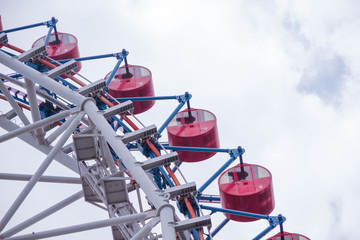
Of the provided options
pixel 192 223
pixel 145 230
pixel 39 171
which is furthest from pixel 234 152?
pixel 145 230

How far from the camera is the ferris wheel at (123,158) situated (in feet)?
54.7

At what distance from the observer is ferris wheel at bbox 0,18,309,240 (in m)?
16.7

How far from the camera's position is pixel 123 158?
16.9m

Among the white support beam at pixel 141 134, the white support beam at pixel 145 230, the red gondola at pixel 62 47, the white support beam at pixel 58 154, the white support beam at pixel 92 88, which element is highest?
the red gondola at pixel 62 47

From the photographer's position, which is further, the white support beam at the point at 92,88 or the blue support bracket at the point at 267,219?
the white support beam at the point at 92,88

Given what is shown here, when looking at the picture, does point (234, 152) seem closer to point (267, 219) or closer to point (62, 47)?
point (267, 219)

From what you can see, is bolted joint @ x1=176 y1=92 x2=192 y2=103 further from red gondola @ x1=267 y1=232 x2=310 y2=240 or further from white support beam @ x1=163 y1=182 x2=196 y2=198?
white support beam @ x1=163 y1=182 x2=196 y2=198

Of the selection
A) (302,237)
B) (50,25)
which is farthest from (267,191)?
(50,25)

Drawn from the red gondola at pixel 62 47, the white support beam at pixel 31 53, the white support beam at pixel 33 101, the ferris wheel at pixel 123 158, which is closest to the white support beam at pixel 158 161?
the ferris wheel at pixel 123 158

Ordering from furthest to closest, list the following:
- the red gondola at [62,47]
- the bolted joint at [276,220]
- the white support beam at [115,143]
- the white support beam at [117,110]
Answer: the red gondola at [62,47] < the bolted joint at [276,220] < the white support beam at [117,110] < the white support beam at [115,143]

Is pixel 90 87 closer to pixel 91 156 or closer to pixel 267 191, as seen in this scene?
pixel 91 156

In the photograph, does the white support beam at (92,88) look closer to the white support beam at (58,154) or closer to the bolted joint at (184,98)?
the white support beam at (58,154)

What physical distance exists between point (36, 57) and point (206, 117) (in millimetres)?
5068

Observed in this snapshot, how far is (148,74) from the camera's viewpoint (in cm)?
2636
